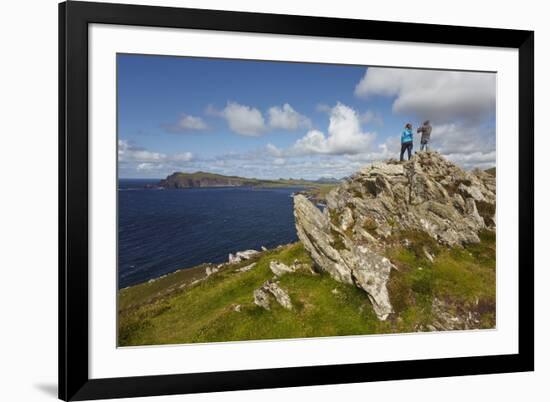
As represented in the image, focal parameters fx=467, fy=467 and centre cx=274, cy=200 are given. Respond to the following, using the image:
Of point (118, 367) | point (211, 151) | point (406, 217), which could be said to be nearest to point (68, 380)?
point (118, 367)

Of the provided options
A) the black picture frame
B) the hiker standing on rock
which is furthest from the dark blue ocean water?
the hiker standing on rock

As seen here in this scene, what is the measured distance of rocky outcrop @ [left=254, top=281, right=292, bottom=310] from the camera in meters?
8.24

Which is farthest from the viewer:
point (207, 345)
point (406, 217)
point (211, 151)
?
point (406, 217)

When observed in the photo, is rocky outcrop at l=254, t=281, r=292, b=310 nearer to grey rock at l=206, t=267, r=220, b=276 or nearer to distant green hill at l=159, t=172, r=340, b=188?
grey rock at l=206, t=267, r=220, b=276

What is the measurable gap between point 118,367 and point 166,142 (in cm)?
371

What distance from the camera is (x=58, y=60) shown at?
707 centimetres

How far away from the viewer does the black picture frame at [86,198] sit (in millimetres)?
7047

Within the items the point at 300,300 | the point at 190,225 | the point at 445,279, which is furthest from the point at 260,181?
the point at 445,279

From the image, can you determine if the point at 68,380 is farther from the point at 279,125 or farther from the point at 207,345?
the point at 279,125

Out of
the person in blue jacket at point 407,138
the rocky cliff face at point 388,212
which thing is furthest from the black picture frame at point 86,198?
the person in blue jacket at point 407,138

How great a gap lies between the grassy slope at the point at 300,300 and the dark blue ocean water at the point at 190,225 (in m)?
0.29

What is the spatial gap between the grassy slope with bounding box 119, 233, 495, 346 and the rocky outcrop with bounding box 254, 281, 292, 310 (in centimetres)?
9

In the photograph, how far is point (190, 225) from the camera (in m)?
8.16

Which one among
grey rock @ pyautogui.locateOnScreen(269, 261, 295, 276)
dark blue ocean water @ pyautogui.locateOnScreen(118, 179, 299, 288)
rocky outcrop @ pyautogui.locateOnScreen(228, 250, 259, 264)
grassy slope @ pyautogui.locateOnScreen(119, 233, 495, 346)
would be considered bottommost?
grassy slope @ pyautogui.locateOnScreen(119, 233, 495, 346)
